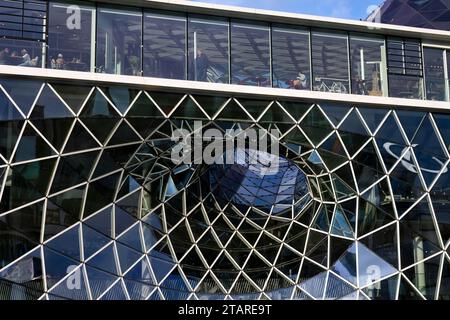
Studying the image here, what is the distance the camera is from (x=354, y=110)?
1077 inches

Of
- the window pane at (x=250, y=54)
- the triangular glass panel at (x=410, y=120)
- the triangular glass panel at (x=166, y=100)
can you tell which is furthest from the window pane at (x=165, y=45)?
the triangular glass panel at (x=410, y=120)

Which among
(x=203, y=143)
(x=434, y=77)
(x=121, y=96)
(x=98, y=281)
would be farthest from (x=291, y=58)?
(x=98, y=281)

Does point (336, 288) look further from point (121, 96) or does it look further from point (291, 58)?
point (121, 96)

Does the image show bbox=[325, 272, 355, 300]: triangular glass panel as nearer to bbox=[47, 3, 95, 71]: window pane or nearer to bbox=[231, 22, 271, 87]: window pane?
bbox=[231, 22, 271, 87]: window pane

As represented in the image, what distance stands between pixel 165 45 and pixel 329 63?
7145mm

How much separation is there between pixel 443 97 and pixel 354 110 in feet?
14.4

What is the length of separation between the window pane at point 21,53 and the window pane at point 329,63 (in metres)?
11.4

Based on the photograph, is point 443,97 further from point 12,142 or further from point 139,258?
point 12,142

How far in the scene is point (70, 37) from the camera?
24094 millimetres

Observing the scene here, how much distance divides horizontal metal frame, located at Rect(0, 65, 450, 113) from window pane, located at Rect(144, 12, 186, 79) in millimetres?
491

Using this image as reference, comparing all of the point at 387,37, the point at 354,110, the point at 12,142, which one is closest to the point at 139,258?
the point at 12,142

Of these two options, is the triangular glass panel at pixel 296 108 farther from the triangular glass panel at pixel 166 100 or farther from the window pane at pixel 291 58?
the triangular glass panel at pixel 166 100
